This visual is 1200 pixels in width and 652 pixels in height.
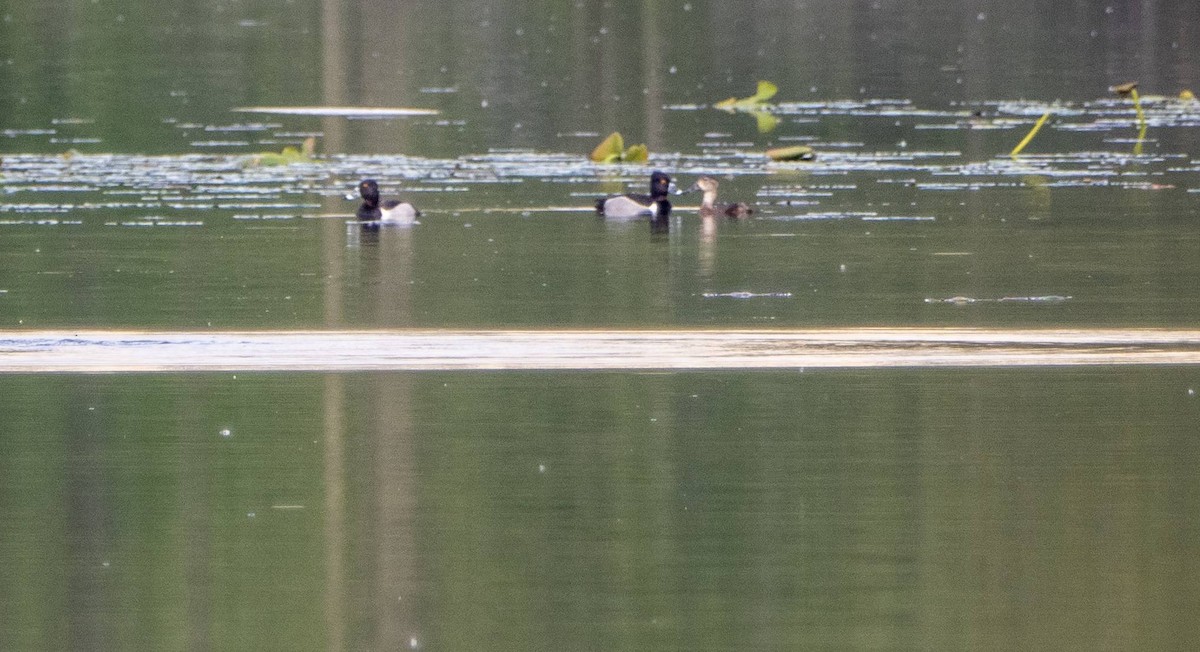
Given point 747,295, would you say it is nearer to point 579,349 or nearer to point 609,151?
point 579,349

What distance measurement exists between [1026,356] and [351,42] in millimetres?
33015

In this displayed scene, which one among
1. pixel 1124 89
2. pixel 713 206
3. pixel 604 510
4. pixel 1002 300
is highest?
pixel 1124 89

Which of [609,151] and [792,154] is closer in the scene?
[792,154]

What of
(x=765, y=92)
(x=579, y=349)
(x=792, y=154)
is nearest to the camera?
(x=579, y=349)

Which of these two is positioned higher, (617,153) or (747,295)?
(617,153)

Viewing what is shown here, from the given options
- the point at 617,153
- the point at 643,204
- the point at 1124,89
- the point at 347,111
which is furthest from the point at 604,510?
the point at 347,111

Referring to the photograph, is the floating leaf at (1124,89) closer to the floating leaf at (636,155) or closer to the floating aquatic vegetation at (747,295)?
the floating leaf at (636,155)

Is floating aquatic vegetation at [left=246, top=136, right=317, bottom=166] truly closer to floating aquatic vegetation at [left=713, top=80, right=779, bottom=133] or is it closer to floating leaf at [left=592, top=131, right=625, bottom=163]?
floating leaf at [left=592, top=131, right=625, bottom=163]

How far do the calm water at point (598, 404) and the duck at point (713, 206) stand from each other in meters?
0.27

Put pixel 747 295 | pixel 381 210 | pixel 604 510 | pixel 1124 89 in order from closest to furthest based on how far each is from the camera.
Result: pixel 604 510 < pixel 747 295 < pixel 381 210 < pixel 1124 89

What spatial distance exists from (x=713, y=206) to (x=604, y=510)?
1084cm

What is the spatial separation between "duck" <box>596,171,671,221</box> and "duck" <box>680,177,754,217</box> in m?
0.29

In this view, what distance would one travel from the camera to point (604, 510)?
902cm

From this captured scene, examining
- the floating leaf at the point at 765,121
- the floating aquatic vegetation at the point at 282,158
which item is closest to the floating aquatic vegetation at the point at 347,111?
the floating leaf at the point at 765,121
